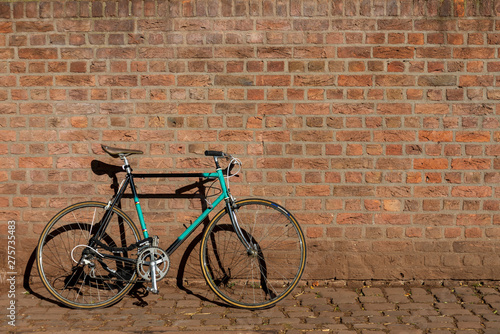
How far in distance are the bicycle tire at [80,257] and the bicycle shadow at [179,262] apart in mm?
134

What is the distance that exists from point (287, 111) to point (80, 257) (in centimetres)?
222

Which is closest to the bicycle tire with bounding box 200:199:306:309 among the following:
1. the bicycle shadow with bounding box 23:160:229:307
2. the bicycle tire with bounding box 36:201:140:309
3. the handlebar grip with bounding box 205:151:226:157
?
the bicycle shadow with bounding box 23:160:229:307

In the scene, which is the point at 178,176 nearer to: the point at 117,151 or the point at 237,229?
the point at 117,151

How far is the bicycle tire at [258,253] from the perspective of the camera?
5.10 meters

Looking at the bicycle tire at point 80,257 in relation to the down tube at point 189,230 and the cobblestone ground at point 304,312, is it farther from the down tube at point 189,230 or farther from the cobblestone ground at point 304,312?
the down tube at point 189,230

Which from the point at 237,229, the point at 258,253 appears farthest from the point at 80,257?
the point at 258,253

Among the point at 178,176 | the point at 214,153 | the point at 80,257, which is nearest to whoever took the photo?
the point at 214,153

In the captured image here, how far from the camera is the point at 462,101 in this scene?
5.06 metres

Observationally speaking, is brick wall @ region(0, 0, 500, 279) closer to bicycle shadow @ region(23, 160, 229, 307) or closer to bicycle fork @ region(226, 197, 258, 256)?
bicycle shadow @ region(23, 160, 229, 307)

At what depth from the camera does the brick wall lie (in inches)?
196

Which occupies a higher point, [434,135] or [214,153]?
[434,135]

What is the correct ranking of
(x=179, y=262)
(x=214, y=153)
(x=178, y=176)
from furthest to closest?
(x=179, y=262) < (x=178, y=176) < (x=214, y=153)

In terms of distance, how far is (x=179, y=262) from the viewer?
520 cm

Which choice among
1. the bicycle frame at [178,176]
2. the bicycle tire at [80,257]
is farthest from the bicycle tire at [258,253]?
the bicycle tire at [80,257]
